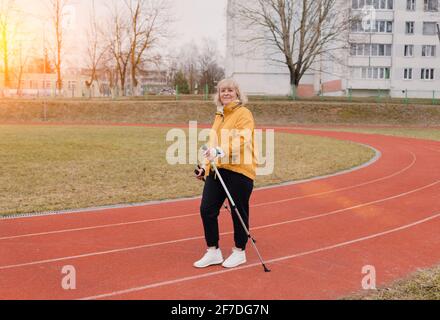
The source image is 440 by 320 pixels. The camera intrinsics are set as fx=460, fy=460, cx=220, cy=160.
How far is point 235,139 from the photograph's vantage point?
4707 millimetres

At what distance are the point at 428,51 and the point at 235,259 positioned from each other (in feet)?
182

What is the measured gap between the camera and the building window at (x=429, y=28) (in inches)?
2099

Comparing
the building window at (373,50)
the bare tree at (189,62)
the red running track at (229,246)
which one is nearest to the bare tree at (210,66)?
the bare tree at (189,62)

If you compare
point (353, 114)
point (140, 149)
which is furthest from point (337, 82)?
point (140, 149)

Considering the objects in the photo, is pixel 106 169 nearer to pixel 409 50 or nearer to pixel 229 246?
pixel 229 246

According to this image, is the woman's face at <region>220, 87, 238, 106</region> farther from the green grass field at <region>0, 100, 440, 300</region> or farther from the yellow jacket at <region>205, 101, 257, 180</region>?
the green grass field at <region>0, 100, 440, 300</region>

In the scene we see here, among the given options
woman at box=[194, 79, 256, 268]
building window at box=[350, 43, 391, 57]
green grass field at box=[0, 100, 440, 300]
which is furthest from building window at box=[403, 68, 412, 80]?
woman at box=[194, 79, 256, 268]

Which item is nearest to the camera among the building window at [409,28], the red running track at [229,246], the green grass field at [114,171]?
the red running track at [229,246]

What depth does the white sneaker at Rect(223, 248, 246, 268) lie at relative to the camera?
512 cm

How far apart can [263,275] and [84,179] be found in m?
7.01

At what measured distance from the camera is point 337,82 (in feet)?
179

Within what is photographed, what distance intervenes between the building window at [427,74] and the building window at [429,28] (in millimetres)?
4212

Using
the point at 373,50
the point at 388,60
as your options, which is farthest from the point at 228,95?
the point at 388,60

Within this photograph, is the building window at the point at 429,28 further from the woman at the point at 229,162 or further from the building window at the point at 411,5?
the woman at the point at 229,162
